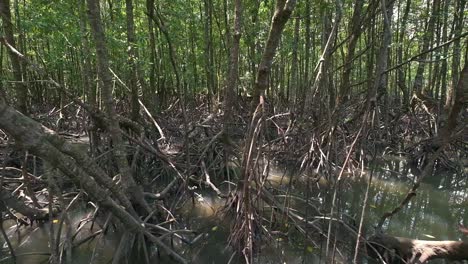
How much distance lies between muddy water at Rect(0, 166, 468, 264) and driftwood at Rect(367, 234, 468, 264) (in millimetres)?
553

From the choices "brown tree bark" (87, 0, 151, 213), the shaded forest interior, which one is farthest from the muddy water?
"brown tree bark" (87, 0, 151, 213)

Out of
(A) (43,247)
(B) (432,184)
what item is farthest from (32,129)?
(B) (432,184)

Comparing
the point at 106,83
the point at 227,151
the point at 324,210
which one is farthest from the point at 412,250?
the point at 106,83

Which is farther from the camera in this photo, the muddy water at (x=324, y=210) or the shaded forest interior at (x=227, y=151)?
the muddy water at (x=324, y=210)

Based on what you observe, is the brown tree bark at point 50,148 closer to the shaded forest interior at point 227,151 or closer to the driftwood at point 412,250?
the shaded forest interior at point 227,151

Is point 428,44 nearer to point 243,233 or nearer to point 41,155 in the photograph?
point 243,233

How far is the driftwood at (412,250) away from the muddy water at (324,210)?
0.55 metres

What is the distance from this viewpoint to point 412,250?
132 inches

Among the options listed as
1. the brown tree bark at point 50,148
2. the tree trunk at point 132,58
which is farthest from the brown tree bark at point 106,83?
the tree trunk at point 132,58

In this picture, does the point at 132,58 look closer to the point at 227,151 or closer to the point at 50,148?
the point at 227,151

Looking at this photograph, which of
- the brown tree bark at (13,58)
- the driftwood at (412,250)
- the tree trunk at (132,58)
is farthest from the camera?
the tree trunk at (132,58)

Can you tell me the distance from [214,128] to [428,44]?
5.38m

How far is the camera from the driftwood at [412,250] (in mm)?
3105

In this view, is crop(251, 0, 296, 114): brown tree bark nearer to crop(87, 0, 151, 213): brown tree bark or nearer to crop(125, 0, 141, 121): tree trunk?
crop(87, 0, 151, 213): brown tree bark
